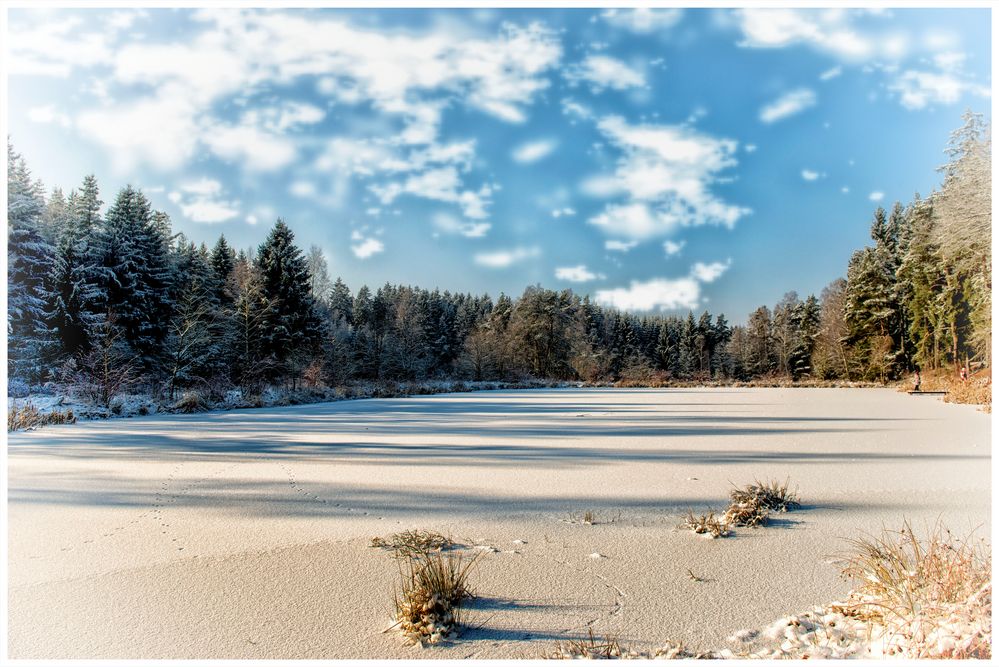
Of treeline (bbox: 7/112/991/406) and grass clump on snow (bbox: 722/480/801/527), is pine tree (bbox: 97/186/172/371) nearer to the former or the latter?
treeline (bbox: 7/112/991/406)

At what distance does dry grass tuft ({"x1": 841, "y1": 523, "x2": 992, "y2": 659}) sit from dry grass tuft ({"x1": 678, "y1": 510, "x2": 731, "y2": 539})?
853 mm

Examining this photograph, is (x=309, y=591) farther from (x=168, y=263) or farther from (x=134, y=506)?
(x=168, y=263)

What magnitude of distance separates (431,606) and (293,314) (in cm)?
2301

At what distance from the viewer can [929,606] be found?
1864 mm

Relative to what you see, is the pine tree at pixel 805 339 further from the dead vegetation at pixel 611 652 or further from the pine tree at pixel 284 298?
the dead vegetation at pixel 611 652

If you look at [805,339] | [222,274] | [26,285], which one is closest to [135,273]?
[26,285]

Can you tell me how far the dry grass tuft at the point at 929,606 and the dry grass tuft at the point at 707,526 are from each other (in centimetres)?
85

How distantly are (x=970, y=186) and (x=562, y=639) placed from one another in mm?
16739

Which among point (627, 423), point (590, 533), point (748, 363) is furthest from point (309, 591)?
point (748, 363)

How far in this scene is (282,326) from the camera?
22.5 metres

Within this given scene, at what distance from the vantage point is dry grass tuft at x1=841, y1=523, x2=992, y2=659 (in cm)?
174

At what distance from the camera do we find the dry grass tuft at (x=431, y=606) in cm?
202

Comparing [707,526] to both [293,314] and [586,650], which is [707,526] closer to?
[586,650]

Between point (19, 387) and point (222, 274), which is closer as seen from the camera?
point (19, 387)
